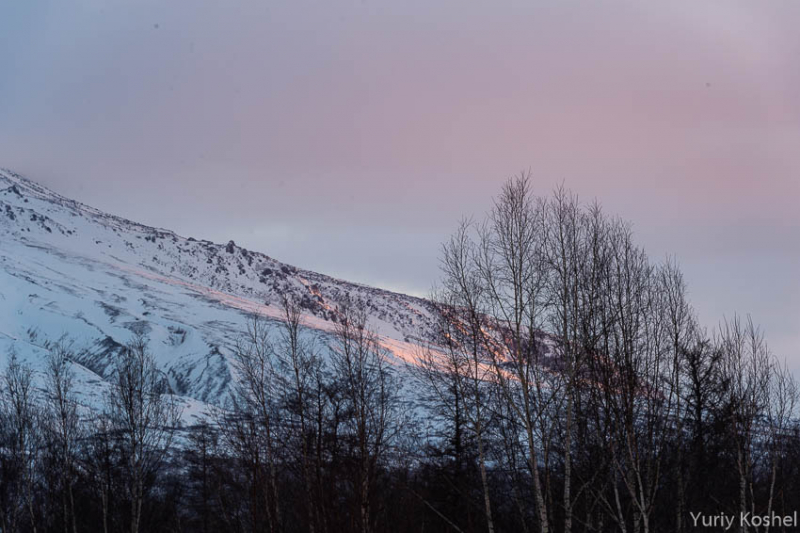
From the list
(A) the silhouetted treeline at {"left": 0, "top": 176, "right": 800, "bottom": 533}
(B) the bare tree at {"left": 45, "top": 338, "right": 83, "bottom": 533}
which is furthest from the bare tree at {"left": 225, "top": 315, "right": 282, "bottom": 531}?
(B) the bare tree at {"left": 45, "top": 338, "right": 83, "bottom": 533}

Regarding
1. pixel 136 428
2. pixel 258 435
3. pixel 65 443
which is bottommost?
pixel 65 443

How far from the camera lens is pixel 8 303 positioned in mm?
193000

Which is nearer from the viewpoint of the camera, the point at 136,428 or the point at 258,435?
the point at 258,435

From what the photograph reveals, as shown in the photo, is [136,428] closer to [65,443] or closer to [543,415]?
[65,443]

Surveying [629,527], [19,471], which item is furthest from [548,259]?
[19,471]

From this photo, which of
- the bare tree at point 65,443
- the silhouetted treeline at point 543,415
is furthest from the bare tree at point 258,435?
the bare tree at point 65,443

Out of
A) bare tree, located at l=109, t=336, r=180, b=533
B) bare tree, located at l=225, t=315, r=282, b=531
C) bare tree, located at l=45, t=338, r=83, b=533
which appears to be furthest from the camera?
bare tree, located at l=45, t=338, r=83, b=533

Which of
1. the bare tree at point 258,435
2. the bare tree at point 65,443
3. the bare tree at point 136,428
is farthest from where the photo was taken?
the bare tree at point 65,443

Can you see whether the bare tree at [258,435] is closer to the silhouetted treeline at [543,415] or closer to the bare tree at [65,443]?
the silhouetted treeline at [543,415]

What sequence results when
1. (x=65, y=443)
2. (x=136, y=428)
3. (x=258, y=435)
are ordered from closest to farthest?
(x=258, y=435), (x=65, y=443), (x=136, y=428)

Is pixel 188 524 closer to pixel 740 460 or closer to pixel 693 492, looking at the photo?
pixel 693 492

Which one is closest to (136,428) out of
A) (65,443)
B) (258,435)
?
(65,443)

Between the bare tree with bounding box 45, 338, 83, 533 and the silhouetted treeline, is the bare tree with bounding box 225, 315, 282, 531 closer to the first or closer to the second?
the silhouetted treeline

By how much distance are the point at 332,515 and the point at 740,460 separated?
15.6 metres
